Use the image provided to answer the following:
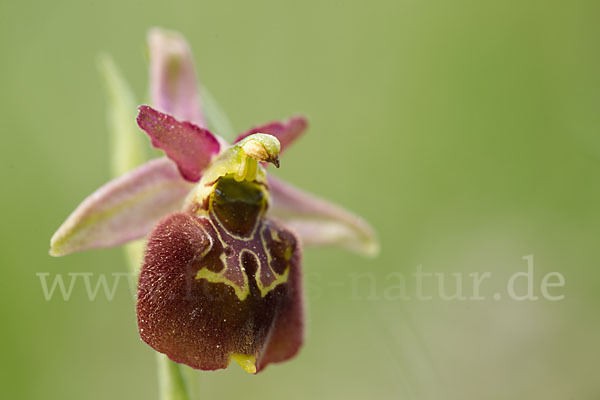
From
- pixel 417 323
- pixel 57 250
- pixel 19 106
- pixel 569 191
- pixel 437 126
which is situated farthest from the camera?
pixel 437 126

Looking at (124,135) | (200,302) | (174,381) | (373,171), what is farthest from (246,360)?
(373,171)

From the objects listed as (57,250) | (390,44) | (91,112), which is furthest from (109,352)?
(390,44)

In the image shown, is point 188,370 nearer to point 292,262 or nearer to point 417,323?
point 292,262

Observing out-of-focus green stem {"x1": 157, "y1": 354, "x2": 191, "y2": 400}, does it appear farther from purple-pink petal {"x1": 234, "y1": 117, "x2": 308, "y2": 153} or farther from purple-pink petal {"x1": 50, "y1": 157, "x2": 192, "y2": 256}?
purple-pink petal {"x1": 234, "y1": 117, "x2": 308, "y2": 153}

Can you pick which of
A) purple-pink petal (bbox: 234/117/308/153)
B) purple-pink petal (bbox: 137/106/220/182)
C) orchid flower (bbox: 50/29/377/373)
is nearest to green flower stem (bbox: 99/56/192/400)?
orchid flower (bbox: 50/29/377/373)

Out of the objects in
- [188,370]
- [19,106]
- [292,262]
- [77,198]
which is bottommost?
[188,370]
